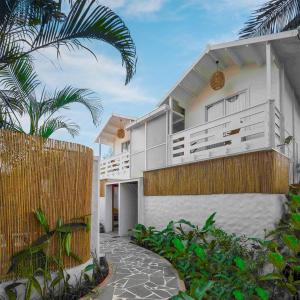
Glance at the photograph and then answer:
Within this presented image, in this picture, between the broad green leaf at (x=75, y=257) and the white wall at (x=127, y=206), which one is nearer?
the broad green leaf at (x=75, y=257)

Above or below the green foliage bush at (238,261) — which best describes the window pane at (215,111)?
above

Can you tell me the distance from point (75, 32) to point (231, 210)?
18.0 feet

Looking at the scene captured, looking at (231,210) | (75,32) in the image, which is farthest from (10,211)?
(231,210)

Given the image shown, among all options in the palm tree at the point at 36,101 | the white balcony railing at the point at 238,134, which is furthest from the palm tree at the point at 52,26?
the white balcony railing at the point at 238,134

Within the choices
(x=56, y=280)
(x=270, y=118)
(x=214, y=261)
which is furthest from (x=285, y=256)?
(x=56, y=280)

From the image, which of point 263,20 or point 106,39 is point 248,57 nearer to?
point 263,20

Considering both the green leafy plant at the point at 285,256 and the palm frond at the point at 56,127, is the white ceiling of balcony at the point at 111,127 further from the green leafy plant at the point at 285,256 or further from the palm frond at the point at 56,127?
the green leafy plant at the point at 285,256

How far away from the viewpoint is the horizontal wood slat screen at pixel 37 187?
473 centimetres

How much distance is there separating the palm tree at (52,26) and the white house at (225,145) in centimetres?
435

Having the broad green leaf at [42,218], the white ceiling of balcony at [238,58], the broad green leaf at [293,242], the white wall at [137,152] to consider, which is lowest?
the broad green leaf at [293,242]

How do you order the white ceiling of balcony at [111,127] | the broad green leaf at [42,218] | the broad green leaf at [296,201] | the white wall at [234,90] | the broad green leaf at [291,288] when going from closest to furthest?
the broad green leaf at [42,218]
the broad green leaf at [291,288]
the broad green leaf at [296,201]
the white wall at [234,90]
the white ceiling of balcony at [111,127]

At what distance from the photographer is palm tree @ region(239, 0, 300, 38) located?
36.6ft

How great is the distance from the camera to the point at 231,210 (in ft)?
24.5

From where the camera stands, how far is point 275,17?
1140 centimetres
